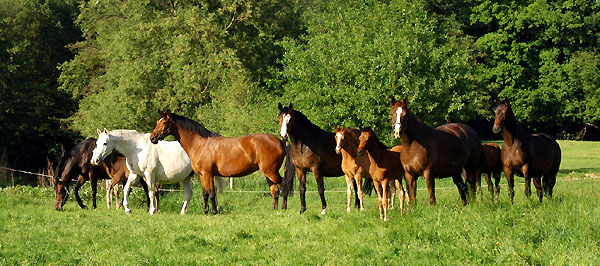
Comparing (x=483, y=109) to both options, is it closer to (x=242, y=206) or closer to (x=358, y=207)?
(x=242, y=206)

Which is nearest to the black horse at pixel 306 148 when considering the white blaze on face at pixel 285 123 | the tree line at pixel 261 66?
the white blaze on face at pixel 285 123

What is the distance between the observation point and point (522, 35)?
57.9 meters

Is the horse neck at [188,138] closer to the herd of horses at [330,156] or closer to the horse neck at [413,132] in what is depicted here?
the herd of horses at [330,156]

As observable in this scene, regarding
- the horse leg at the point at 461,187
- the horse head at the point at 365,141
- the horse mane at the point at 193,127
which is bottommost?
the horse leg at the point at 461,187

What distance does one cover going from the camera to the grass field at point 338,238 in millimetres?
9914

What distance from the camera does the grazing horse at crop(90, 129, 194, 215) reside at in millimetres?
17266

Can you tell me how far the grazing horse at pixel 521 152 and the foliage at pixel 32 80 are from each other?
3226 centimetres

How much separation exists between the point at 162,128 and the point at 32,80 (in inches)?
1202

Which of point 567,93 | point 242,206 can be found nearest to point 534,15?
point 567,93

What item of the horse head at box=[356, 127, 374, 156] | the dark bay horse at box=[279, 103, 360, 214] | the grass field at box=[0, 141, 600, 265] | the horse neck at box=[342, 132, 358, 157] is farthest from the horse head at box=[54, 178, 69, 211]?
the horse head at box=[356, 127, 374, 156]

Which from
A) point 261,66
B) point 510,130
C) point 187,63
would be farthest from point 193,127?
point 261,66

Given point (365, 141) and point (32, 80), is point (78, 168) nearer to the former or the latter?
point (365, 141)

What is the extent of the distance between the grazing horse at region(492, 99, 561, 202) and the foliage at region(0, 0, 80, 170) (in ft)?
106

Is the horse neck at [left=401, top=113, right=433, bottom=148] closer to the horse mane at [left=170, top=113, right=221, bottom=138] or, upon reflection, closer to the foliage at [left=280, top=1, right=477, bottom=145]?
the horse mane at [left=170, top=113, right=221, bottom=138]
